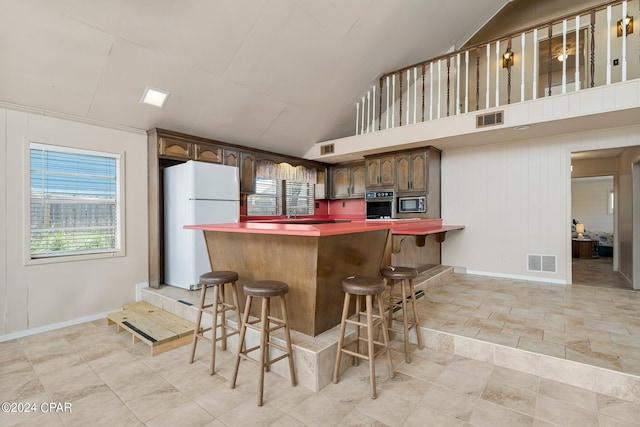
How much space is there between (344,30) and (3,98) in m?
3.81

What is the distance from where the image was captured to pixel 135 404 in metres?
2.07

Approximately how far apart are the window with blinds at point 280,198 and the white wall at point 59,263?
1.87 m

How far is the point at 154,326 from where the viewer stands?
3.21m

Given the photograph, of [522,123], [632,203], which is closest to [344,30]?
[522,123]

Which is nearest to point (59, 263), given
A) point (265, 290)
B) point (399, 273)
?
point (265, 290)

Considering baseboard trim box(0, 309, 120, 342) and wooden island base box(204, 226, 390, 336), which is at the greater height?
wooden island base box(204, 226, 390, 336)

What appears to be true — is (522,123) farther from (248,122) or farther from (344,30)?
(248,122)

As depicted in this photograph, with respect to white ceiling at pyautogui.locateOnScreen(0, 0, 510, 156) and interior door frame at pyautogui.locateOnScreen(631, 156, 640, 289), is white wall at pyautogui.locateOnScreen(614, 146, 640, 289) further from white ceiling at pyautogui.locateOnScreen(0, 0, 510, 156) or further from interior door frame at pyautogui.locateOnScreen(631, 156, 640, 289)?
white ceiling at pyautogui.locateOnScreen(0, 0, 510, 156)

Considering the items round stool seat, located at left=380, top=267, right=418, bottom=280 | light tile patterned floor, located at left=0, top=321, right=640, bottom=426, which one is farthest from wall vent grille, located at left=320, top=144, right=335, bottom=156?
light tile patterned floor, located at left=0, top=321, right=640, bottom=426

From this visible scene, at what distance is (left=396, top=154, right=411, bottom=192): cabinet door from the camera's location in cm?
530

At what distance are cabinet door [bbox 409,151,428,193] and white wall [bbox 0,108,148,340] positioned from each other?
4120mm

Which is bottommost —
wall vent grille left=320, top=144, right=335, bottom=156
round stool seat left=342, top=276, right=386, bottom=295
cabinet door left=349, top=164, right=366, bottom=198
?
round stool seat left=342, top=276, right=386, bottom=295

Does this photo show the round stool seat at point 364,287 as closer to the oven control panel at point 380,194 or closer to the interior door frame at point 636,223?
the oven control panel at point 380,194

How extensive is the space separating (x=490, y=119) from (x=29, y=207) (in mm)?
5579
